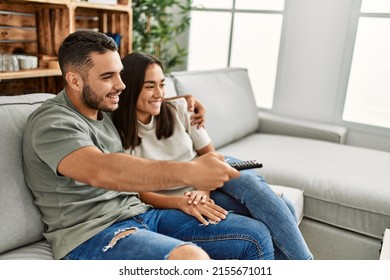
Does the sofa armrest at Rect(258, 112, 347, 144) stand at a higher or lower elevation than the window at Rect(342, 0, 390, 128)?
lower

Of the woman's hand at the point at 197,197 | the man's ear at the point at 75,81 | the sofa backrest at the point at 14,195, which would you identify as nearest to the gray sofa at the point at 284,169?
the sofa backrest at the point at 14,195

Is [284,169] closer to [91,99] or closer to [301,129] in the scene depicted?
[301,129]

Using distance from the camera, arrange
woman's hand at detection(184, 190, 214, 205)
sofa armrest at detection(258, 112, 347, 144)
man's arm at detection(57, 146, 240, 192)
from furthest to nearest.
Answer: sofa armrest at detection(258, 112, 347, 144), woman's hand at detection(184, 190, 214, 205), man's arm at detection(57, 146, 240, 192)

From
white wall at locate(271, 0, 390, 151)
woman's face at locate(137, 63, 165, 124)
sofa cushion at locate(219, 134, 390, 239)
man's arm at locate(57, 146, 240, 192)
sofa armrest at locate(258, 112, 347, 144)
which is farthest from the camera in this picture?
white wall at locate(271, 0, 390, 151)

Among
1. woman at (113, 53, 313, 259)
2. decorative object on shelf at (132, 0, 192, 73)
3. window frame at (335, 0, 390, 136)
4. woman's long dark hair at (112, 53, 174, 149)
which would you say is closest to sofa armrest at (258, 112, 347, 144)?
window frame at (335, 0, 390, 136)

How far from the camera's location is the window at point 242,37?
2.77m

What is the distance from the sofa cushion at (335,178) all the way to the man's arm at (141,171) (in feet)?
3.18

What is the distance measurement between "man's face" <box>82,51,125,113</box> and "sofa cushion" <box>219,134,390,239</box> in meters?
0.96

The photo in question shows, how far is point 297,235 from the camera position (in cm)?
122

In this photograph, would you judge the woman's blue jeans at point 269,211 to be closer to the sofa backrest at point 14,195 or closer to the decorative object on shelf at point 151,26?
the sofa backrest at point 14,195

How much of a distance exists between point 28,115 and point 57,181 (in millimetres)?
266

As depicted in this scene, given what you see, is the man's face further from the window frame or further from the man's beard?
the window frame

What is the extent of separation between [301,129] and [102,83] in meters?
1.60

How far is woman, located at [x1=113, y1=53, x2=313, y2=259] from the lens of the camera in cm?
120
